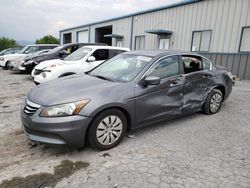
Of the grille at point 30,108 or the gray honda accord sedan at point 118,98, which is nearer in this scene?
the gray honda accord sedan at point 118,98

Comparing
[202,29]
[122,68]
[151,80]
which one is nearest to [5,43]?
[202,29]

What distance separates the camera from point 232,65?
11.0 m

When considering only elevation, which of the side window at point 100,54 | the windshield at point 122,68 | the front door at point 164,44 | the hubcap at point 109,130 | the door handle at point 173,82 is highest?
the front door at point 164,44

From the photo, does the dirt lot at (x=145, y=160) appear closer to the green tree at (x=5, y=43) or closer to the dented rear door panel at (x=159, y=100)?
the dented rear door panel at (x=159, y=100)

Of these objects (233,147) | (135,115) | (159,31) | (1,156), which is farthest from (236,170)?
(159,31)

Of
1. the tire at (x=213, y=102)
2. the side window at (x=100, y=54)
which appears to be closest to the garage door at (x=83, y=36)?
the side window at (x=100, y=54)

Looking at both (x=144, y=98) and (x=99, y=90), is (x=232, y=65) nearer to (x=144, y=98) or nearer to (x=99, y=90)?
(x=144, y=98)

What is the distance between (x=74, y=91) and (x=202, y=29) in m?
11.3

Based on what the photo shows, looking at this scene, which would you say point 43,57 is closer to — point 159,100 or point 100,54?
point 100,54

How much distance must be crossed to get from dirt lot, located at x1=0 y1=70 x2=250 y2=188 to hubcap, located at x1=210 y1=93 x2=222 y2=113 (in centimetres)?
68

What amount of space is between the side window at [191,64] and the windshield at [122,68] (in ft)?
3.02

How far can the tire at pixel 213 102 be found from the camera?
487 centimetres

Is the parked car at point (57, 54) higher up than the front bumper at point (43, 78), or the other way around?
the parked car at point (57, 54)

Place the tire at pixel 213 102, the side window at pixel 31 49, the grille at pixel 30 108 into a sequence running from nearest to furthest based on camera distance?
the grille at pixel 30 108 < the tire at pixel 213 102 < the side window at pixel 31 49
